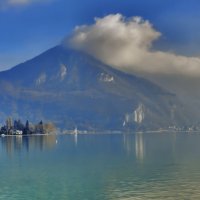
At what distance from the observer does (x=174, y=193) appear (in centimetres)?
6494

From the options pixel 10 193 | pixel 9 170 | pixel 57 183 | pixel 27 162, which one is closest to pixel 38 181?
pixel 57 183

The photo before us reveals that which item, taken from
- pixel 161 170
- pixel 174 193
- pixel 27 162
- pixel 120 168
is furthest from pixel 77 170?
pixel 174 193

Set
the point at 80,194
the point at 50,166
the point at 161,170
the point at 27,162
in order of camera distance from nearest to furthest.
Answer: the point at 80,194, the point at 161,170, the point at 50,166, the point at 27,162

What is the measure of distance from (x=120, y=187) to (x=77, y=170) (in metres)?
22.2

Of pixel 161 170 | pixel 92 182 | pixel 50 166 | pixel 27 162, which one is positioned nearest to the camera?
pixel 92 182

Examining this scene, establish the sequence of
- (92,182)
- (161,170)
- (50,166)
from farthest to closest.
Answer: (50,166), (161,170), (92,182)

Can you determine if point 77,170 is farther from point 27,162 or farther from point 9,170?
point 27,162

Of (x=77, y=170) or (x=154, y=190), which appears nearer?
(x=154, y=190)

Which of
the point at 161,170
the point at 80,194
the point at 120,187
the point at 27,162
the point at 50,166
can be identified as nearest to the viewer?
the point at 80,194

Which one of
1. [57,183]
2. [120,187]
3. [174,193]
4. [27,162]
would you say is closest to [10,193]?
[57,183]

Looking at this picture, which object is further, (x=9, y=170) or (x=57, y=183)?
(x=9, y=170)

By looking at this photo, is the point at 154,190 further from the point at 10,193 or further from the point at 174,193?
the point at 10,193

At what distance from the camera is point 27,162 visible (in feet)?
359

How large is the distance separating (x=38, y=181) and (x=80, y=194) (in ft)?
45.1
